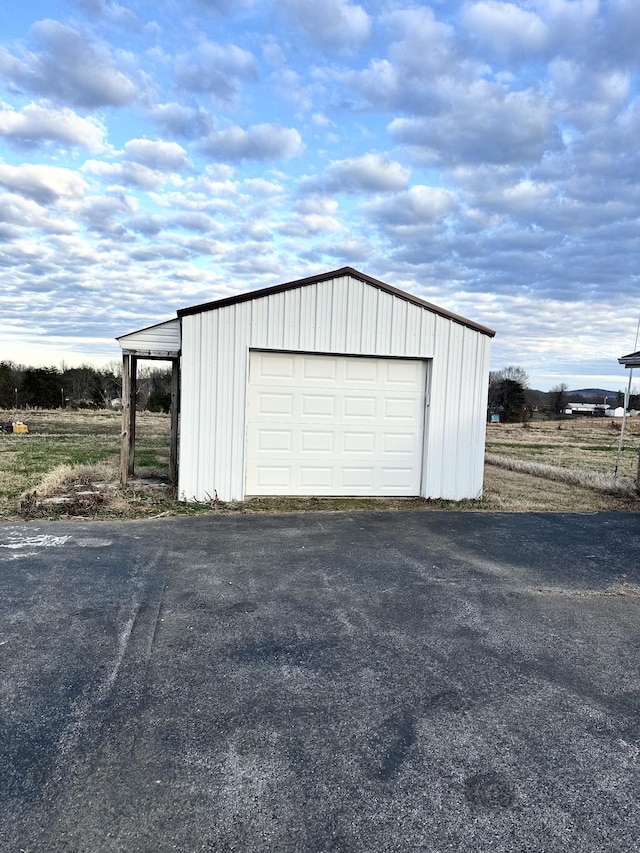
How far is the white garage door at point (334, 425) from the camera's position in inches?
332

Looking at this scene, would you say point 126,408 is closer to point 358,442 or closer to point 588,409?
point 358,442

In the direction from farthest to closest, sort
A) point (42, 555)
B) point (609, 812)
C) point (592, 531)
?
point (592, 531) → point (42, 555) → point (609, 812)

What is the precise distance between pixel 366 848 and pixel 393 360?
24.3 ft

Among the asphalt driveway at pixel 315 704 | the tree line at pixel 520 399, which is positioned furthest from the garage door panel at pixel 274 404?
the tree line at pixel 520 399

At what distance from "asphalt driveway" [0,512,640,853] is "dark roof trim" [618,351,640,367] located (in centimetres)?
550

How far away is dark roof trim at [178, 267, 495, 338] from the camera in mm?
7941

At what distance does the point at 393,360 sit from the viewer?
8773 mm

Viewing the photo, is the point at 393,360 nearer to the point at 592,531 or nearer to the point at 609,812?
the point at 592,531

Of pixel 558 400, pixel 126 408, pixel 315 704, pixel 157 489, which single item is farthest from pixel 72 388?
pixel 558 400

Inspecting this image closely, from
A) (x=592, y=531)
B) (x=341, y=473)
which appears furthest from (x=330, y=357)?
(x=592, y=531)

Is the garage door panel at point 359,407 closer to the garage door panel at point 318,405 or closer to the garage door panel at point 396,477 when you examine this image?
the garage door panel at point 318,405

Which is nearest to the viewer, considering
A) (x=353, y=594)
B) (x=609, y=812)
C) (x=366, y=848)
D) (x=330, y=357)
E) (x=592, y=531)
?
(x=366, y=848)

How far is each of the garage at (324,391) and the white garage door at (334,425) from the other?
16 millimetres

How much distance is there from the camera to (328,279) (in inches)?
326
